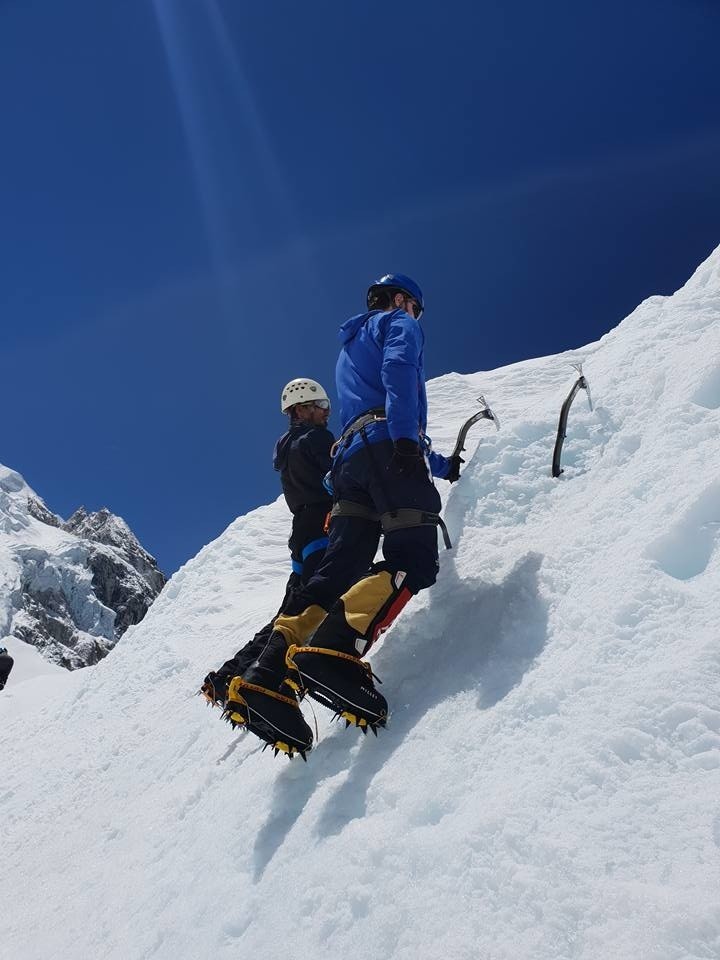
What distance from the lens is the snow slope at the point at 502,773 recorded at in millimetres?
2602

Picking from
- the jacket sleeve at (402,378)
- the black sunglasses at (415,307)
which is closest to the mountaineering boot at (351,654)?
the jacket sleeve at (402,378)

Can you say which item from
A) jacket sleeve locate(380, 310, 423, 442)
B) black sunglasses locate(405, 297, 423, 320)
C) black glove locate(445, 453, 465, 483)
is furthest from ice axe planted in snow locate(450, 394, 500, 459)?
jacket sleeve locate(380, 310, 423, 442)

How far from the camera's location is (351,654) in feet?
12.8

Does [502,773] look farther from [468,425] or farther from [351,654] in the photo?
[468,425]

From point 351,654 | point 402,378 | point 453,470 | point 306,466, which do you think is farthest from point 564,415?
point 351,654

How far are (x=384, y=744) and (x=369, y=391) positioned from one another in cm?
228

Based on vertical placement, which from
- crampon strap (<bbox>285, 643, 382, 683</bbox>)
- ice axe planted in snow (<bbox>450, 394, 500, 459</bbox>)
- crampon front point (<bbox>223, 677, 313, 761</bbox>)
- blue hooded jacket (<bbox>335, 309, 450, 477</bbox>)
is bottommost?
crampon front point (<bbox>223, 677, 313, 761</bbox>)

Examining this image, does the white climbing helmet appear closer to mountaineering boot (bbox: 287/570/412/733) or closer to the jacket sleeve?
the jacket sleeve

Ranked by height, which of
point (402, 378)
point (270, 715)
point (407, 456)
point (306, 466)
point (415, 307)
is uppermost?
point (415, 307)

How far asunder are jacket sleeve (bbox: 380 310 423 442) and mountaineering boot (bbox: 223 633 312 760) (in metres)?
1.57

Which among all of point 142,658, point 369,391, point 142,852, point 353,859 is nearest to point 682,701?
point 353,859

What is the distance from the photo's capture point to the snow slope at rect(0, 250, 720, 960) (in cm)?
260

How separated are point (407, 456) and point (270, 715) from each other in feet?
5.52

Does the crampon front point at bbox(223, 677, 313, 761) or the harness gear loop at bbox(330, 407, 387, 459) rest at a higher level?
the harness gear loop at bbox(330, 407, 387, 459)
